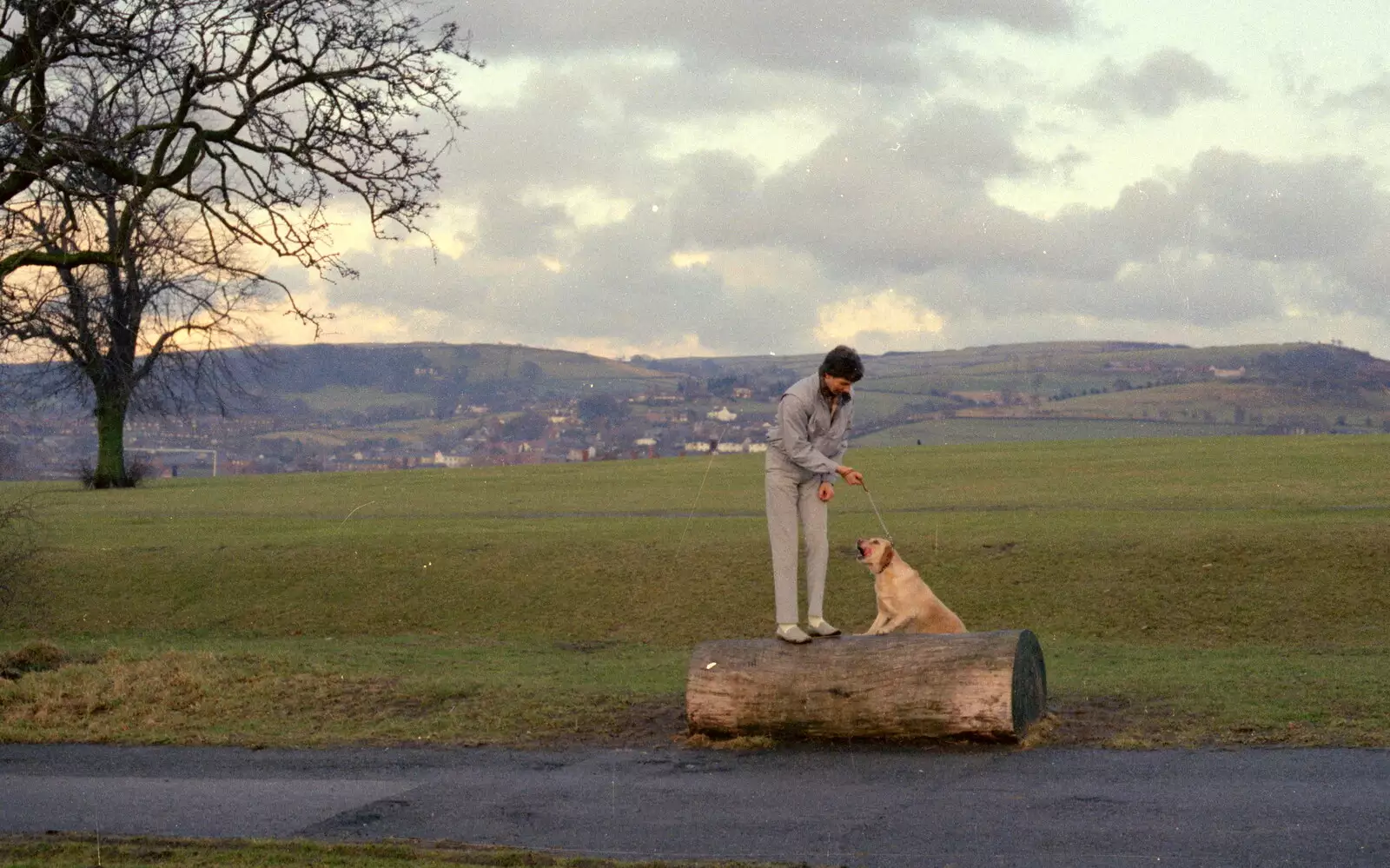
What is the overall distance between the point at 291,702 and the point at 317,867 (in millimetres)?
6943

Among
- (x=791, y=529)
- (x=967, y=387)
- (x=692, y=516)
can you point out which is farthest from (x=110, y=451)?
(x=967, y=387)

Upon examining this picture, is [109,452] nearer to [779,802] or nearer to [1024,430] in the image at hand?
[779,802]

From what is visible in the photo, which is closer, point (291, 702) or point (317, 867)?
point (317, 867)

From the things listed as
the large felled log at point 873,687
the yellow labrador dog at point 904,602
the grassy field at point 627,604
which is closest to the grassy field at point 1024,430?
the grassy field at point 627,604

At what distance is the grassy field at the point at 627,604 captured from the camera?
1360 centimetres

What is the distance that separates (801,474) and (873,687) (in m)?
1.96

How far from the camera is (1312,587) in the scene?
22.1 metres

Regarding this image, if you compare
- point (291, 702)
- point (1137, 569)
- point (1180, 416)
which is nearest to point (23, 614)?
point (291, 702)

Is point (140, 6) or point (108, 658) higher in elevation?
point (140, 6)

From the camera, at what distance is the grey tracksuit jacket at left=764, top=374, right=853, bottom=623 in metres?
12.0

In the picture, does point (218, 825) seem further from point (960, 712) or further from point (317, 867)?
point (960, 712)

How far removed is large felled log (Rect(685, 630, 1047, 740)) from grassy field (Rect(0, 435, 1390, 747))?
2.05 feet

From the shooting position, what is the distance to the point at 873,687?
1152 cm

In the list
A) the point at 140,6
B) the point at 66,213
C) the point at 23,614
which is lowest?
the point at 23,614
